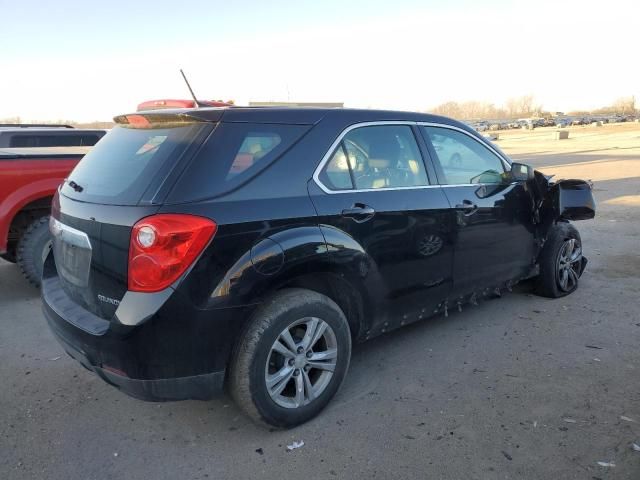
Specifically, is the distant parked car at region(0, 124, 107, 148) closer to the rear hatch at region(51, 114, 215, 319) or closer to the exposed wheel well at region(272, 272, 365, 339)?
the rear hatch at region(51, 114, 215, 319)

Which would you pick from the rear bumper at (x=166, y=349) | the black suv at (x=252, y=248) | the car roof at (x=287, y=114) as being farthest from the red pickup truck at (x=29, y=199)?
the rear bumper at (x=166, y=349)

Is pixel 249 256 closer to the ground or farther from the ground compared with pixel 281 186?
closer to the ground

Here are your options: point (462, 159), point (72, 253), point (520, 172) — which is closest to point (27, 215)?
point (72, 253)

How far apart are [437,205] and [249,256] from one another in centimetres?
153

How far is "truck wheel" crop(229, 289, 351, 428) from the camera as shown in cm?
266

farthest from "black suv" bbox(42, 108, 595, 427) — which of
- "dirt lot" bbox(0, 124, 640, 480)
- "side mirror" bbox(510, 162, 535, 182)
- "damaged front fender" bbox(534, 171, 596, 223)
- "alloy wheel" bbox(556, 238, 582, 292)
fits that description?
"alloy wheel" bbox(556, 238, 582, 292)

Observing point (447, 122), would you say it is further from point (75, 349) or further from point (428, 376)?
point (75, 349)

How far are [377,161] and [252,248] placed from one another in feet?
3.86

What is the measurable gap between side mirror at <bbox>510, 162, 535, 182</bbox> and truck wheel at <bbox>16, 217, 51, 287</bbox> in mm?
4322

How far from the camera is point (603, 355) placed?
369cm

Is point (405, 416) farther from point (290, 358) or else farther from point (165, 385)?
point (165, 385)

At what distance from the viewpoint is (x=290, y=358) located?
2.84 m

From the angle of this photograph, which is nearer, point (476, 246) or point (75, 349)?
point (75, 349)

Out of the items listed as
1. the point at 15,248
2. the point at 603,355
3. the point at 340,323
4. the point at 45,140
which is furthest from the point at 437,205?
the point at 45,140
